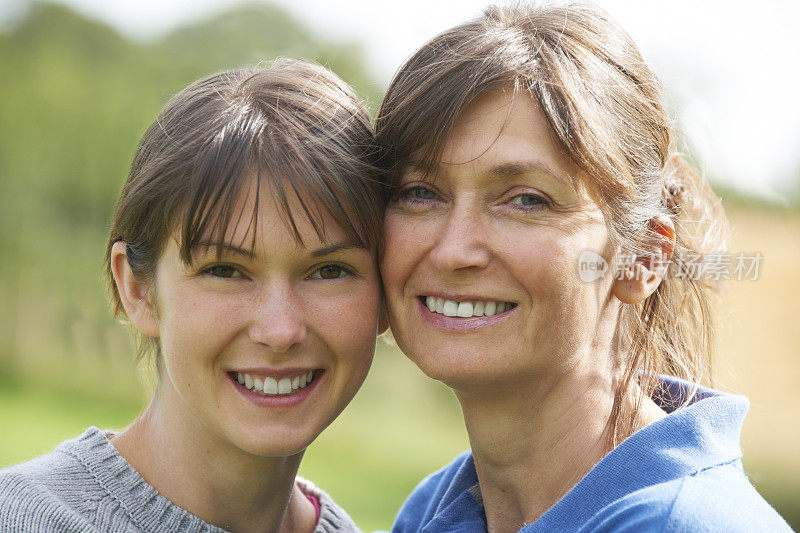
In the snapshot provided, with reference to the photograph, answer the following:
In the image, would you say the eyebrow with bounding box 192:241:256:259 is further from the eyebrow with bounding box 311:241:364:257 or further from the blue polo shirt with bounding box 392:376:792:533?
the blue polo shirt with bounding box 392:376:792:533

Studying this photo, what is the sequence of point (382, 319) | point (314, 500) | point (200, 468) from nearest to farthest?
point (200, 468)
point (382, 319)
point (314, 500)

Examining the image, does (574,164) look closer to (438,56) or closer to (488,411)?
(438,56)

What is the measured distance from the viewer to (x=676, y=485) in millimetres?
2232

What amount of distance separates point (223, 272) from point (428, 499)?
4.16 feet

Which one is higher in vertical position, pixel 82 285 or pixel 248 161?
pixel 248 161

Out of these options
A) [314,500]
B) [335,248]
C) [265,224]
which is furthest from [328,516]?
[265,224]

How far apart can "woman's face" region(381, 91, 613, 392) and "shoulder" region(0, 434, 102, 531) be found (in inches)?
43.5

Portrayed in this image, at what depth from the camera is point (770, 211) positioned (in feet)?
20.9

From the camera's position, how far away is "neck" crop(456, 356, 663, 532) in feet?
8.95

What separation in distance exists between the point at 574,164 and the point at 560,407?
74cm

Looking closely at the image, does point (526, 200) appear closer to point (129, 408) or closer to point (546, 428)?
point (546, 428)

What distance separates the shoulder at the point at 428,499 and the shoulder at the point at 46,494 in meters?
1.14

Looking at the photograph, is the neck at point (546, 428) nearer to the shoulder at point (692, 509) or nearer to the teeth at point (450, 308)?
the teeth at point (450, 308)

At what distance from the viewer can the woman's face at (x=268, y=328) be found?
103 inches
